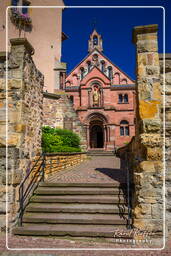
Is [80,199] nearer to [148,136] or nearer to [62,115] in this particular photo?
[148,136]

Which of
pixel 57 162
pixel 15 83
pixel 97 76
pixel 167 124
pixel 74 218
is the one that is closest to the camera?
pixel 167 124

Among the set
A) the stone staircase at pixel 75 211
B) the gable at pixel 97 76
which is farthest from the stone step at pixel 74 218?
the gable at pixel 97 76

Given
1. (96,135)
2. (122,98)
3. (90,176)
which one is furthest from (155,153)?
(96,135)

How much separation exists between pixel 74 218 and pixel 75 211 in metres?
0.28

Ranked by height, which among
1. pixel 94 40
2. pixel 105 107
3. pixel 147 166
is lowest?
pixel 147 166

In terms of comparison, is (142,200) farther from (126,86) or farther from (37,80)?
(126,86)

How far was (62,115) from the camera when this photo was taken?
58.4 feet

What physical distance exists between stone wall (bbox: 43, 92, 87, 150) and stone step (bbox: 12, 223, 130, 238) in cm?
1245

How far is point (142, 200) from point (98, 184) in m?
1.81

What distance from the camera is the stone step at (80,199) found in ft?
→ 17.8

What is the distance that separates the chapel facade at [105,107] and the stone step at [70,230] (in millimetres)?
20954

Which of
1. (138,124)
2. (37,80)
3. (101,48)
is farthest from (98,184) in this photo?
(101,48)

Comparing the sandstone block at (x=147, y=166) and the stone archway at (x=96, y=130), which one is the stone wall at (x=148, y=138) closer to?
the sandstone block at (x=147, y=166)

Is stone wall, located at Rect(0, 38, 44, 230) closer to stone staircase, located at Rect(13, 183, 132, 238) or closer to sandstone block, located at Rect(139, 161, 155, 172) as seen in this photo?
stone staircase, located at Rect(13, 183, 132, 238)
